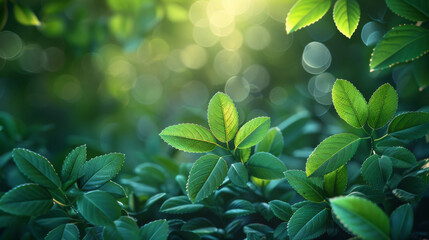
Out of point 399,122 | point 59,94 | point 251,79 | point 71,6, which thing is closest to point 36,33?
point 71,6

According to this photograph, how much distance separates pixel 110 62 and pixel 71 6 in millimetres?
514

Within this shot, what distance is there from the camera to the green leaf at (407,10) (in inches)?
22.2

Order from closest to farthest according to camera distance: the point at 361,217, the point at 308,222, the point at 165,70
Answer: the point at 361,217 < the point at 308,222 < the point at 165,70

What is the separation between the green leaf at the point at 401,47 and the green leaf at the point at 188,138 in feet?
1.03

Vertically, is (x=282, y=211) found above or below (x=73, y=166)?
below

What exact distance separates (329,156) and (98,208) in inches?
14.5

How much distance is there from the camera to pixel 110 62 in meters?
1.95

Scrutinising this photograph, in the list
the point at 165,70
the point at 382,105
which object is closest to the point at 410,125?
the point at 382,105

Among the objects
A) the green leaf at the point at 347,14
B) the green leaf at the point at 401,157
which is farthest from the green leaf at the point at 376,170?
the green leaf at the point at 347,14

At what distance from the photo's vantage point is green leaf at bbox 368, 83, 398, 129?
1.76 ft

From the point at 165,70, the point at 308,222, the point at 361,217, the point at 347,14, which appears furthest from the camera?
the point at 165,70

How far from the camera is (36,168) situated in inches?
20.5

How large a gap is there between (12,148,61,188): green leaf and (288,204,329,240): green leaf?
0.38 meters

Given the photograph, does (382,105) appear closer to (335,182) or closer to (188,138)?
(335,182)
